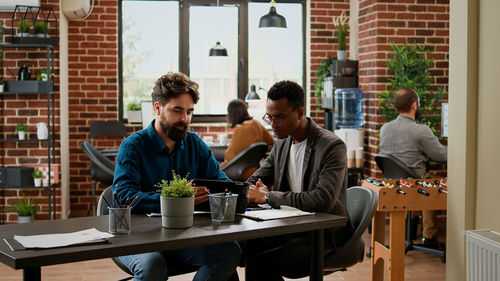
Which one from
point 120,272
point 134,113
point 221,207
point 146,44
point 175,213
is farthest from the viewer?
point 146,44

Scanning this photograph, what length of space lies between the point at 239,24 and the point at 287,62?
0.76 meters

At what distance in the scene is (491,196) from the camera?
322cm

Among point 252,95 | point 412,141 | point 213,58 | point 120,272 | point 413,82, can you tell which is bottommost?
point 120,272

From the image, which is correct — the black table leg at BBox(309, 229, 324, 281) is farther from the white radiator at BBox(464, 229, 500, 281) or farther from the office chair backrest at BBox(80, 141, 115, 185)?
the office chair backrest at BBox(80, 141, 115, 185)

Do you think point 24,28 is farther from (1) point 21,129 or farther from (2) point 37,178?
(2) point 37,178

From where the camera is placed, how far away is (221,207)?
8.20 ft

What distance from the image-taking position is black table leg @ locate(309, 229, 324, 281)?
268cm

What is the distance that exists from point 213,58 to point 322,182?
16.0ft

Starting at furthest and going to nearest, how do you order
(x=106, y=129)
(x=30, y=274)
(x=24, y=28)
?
1. (x=106, y=129)
2. (x=24, y=28)
3. (x=30, y=274)

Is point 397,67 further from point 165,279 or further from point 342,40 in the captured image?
point 165,279

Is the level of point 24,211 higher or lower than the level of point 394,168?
lower

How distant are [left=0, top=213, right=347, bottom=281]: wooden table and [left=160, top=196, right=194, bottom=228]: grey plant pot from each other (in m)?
0.03

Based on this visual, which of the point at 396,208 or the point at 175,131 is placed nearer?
the point at 175,131

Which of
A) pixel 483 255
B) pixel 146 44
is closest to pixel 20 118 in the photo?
pixel 146 44
